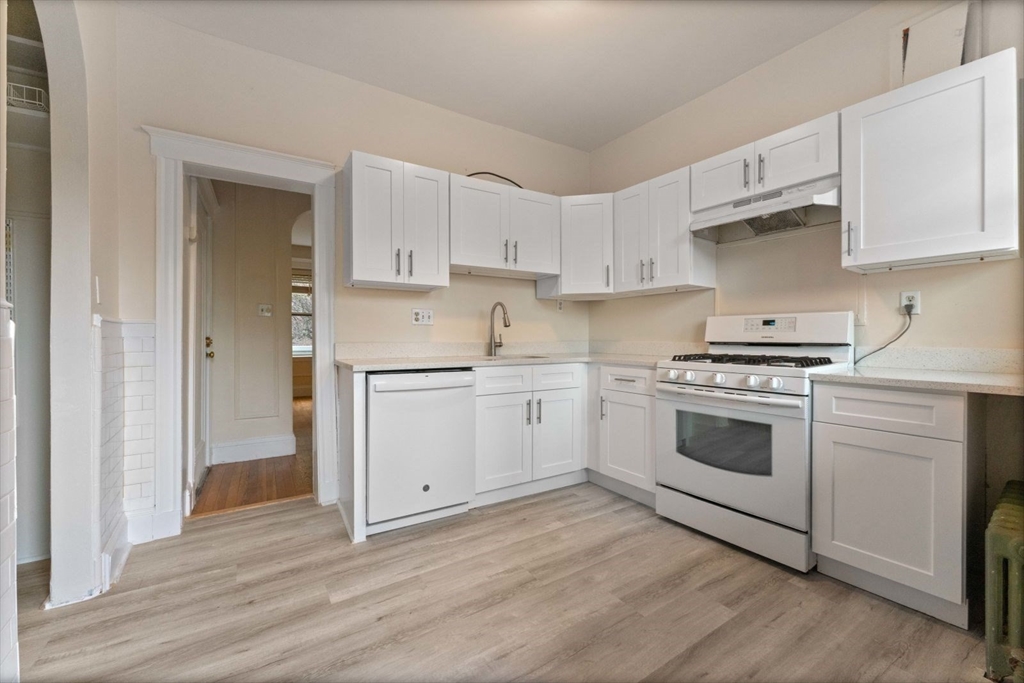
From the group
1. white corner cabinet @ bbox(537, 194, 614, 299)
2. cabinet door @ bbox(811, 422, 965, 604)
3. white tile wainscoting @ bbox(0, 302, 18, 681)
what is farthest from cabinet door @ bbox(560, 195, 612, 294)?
white tile wainscoting @ bbox(0, 302, 18, 681)

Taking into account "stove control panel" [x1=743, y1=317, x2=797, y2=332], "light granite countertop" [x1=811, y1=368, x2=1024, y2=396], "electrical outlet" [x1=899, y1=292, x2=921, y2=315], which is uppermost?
"electrical outlet" [x1=899, y1=292, x2=921, y2=315]

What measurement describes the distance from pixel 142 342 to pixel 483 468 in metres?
1.97

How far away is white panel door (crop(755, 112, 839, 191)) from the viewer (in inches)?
81.7

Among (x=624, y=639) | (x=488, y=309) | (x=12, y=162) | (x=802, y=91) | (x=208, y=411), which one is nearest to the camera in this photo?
(x=624, y=639)

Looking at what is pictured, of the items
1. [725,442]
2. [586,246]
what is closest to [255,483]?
[586,246]

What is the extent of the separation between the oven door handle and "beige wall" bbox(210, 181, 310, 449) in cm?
332

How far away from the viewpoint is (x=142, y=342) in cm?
227

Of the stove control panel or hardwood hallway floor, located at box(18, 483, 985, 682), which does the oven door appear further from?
the stove control panel

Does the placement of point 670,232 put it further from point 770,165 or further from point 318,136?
point 318,136

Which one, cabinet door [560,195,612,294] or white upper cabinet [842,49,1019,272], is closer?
white upper cabinet [842,49,1019,272]

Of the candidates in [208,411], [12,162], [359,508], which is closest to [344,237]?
[12,162]

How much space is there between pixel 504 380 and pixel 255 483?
2.02m

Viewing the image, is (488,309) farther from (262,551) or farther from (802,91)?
(802,91)

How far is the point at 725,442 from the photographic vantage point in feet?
7.31
